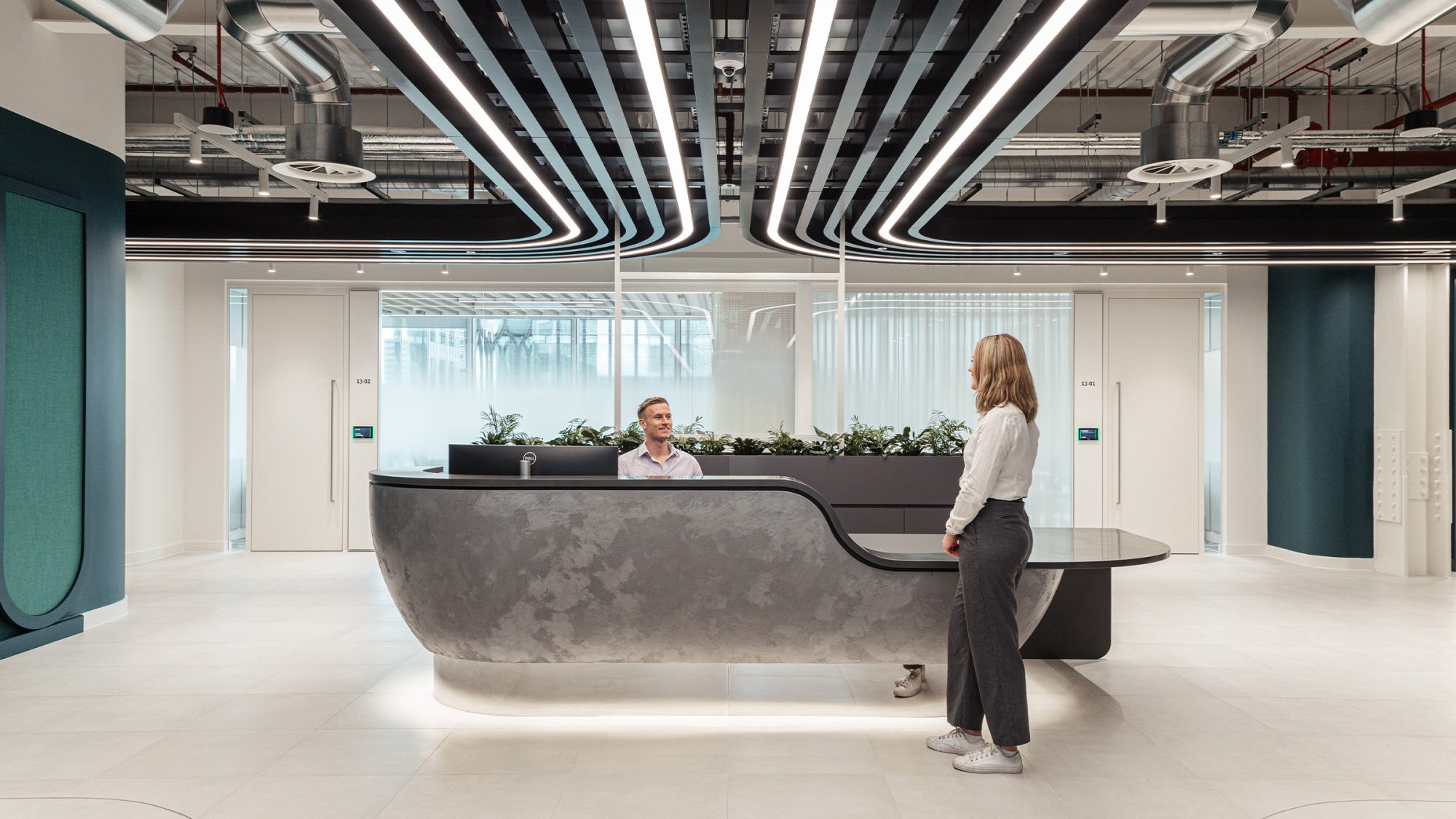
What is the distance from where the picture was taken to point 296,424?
391 inches

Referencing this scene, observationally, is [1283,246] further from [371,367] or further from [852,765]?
[371,367]

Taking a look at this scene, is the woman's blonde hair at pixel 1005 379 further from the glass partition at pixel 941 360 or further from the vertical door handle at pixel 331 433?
the vertical door handle at pixel 331 433

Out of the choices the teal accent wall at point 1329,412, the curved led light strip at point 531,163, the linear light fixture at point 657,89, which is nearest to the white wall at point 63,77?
the curved led light strip at point 531,163

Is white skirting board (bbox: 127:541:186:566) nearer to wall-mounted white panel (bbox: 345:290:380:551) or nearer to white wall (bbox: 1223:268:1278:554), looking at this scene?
wall-mounted white panel (bbox: 345:290:380:551)

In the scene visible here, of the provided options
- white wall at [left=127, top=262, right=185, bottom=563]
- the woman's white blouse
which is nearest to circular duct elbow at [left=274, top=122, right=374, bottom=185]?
the woman's white blouse

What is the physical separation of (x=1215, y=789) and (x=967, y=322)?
736 centimetres

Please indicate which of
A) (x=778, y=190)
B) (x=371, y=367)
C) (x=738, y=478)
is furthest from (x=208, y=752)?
(x=371, y=367)

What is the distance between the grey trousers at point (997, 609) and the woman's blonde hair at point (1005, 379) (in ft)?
1.28

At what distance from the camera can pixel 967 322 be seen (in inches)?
406

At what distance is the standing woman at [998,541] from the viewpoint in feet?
11.5

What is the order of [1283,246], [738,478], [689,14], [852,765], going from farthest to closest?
[1283,246]
[738,478]
[852,765]
[689,14]

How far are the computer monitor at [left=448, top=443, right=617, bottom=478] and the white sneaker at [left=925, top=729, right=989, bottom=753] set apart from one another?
1.92 m

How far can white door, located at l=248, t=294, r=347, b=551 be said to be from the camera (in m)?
9.91

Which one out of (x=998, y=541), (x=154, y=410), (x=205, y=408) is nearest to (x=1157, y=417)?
(x=998, y=541)
